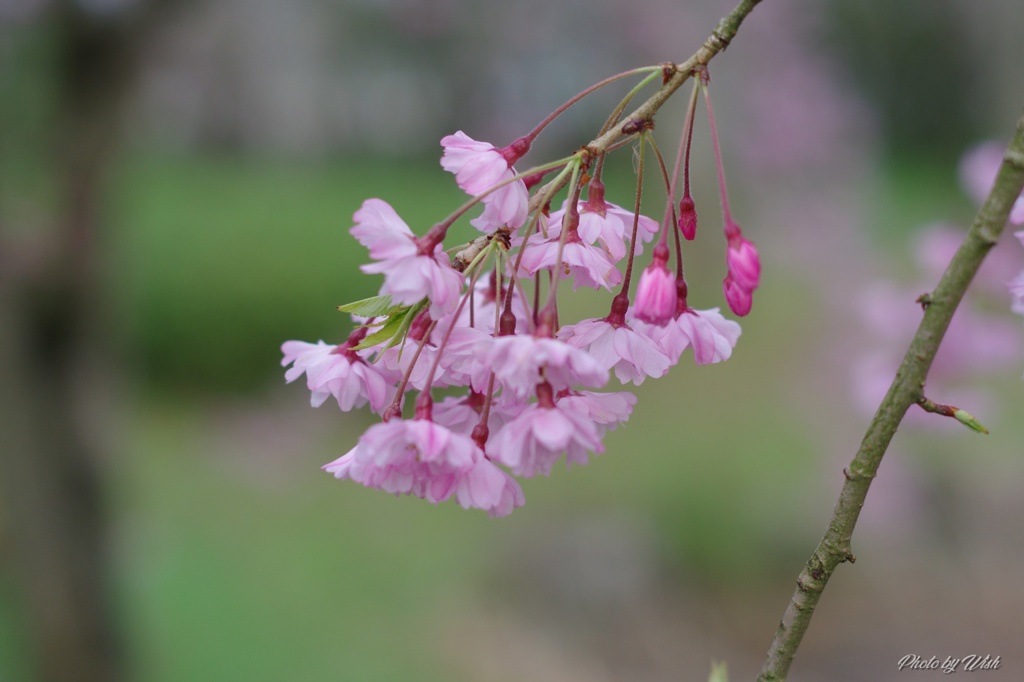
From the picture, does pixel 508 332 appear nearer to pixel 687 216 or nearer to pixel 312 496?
pixel 687 216

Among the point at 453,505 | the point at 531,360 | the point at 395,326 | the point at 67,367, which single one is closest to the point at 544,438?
the point at 531,360

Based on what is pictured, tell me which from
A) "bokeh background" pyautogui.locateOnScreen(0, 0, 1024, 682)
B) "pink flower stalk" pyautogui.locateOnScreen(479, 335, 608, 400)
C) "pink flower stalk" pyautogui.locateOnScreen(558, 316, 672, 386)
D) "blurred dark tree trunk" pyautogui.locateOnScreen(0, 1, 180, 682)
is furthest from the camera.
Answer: "bokeh background" pyautogui.locateOnScreen(0, 0, 1024, 682)

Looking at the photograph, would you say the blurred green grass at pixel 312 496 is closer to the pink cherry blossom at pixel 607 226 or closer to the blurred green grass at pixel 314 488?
the blurred green grass at pixel 314 488

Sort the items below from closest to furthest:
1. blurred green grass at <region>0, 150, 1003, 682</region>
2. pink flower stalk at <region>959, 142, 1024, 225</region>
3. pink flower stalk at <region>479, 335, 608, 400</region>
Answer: pink flower stalk at <region>479, 335, 608, 400</region> < pink flower stalk at <region>959, 142, 1024, 225</region> < blurred green grass at <region>0, 150, 1003, 682</region>

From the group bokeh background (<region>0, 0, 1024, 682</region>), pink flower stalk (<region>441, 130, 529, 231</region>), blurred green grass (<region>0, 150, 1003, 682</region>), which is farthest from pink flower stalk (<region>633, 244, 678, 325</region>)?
blurred green grass (<region>0, 150, 1003, 682</region>)

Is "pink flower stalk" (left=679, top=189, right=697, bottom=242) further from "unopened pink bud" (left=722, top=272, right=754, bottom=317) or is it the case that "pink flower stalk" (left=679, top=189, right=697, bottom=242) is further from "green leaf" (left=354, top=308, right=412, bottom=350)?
"green leaf" (left=354, top=308, right=412, bottom=350)

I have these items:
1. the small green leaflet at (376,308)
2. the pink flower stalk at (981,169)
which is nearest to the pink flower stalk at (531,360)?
the small green leaflet at (376,308)

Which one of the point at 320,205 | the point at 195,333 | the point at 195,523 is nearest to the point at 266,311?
the point at 195,333

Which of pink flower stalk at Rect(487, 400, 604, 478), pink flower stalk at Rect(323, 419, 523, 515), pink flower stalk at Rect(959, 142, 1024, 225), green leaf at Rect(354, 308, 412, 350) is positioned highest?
pink flower stalk at Rect(959, 142, 1024, 225)
